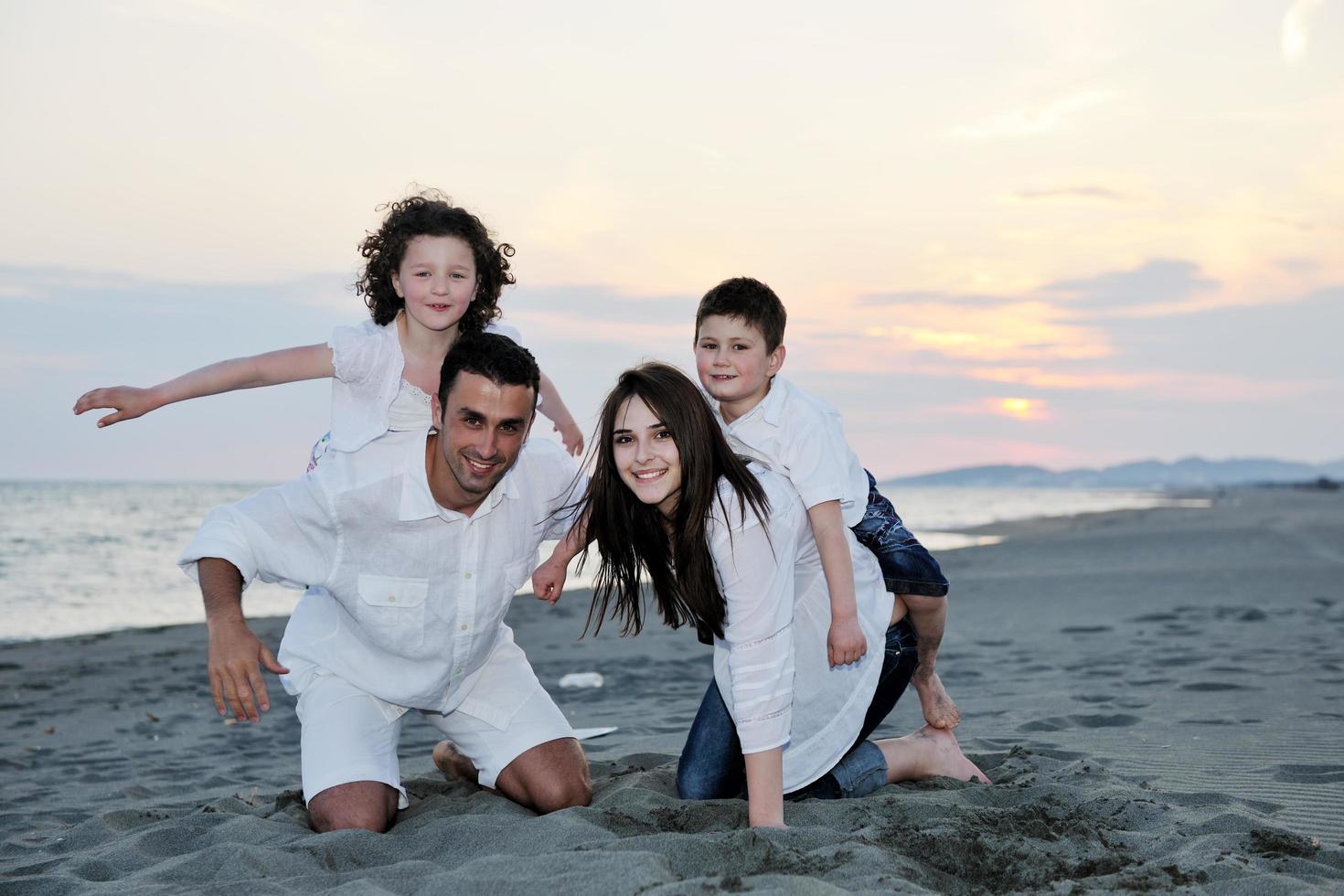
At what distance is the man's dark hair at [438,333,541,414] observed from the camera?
345 cm

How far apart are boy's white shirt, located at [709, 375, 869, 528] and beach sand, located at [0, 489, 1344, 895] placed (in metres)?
1.02

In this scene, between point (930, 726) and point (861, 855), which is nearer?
point (861, 855)

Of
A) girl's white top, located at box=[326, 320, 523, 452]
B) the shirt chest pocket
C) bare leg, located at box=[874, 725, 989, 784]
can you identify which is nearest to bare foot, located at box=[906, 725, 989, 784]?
bare leg, located at box=[874, 725, 989, 784]

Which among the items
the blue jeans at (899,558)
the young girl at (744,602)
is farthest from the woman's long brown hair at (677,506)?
the blue jeans at (899,558)

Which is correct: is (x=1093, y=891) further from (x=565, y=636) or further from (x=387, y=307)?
(x=565, y=636)

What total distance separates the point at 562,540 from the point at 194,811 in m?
1.63

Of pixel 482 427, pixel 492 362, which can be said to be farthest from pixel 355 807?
pixel 492 362

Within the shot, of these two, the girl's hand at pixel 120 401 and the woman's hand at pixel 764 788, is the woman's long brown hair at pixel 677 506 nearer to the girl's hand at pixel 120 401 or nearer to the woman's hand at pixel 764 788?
the woman's hand at pixel 764 788

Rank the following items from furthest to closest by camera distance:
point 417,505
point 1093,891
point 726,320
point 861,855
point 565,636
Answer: point 565,636 → point 726,320 → point 417,505 → point 861,855 → point 1093,891

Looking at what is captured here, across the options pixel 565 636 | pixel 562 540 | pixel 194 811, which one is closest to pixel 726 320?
pixel 562 540

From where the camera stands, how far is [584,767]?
384cm

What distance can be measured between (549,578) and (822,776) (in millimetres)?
1183

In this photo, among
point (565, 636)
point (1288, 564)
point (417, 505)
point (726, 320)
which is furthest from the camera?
point (1288, 564)

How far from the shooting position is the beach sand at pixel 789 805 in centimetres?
276
